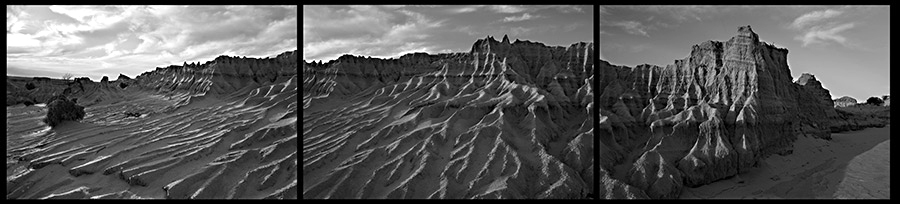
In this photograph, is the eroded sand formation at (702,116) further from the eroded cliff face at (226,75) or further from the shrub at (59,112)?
the eroded cliff face at (226,75)

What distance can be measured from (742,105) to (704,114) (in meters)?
1.22

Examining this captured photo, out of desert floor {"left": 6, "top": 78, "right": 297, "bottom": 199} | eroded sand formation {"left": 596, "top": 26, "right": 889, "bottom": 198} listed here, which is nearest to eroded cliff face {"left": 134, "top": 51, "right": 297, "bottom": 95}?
desert floor {"left": 6, "top": 78, "right": 297, "bottom": 199}

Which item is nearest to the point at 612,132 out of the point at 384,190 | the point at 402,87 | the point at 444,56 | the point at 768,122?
the point at 768,122

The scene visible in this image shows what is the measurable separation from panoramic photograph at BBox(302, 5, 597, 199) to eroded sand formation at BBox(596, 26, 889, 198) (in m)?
0.93

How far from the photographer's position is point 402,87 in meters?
14.8

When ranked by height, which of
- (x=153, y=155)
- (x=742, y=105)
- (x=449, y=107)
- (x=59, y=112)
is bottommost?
(x=153, y=155)

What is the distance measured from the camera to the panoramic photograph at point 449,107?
17.7ft

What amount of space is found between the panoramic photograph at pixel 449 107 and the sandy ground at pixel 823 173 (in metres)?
2.69

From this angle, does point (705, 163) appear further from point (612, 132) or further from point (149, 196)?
point (149, 196)

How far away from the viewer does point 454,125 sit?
35.9 feet

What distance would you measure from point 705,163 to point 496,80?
290 inches

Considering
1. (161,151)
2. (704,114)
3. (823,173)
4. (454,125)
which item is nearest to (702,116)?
(704,114)

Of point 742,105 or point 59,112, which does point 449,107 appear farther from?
point 59,112

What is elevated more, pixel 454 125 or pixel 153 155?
pixel 454 125
